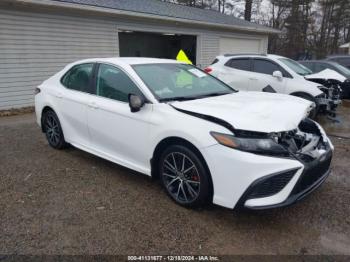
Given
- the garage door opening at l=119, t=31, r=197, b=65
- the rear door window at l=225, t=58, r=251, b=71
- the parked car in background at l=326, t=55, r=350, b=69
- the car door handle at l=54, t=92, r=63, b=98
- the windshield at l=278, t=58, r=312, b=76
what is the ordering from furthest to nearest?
the garage door opening at l=119, t=31, r=197, b=65
the parked car in background at l=326, t=55, r=350, b=69
the rear door window at l=225, t=58, r=251, b=71
the windshield at l=278, t=58, r=312, b=76
the car door handle at l=54, t=92, r=63, b=98

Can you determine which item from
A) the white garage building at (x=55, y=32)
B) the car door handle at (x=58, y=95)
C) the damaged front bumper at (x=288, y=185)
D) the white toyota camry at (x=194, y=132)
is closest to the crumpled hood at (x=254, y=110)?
the white toyota camry at (x=194, y=132)

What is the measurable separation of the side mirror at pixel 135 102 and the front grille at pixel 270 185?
1520 mm

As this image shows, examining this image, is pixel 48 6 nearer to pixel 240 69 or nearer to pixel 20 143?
pixel 20 143

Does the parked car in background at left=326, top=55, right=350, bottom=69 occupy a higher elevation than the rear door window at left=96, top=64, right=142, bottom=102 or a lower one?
lower

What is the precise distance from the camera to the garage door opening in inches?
672

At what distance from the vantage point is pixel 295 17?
Answer: 33.9 meters

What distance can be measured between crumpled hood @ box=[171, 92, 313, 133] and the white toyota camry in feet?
0.04

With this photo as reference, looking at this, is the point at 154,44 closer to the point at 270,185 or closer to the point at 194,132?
the point at 194,132

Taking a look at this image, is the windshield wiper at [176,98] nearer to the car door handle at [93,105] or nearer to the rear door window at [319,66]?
the car door handle at [93,105]

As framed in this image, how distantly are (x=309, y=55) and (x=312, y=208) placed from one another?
110 ft

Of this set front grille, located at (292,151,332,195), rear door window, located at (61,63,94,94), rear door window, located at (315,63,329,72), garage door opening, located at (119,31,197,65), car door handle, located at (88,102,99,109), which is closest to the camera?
front grille, located at (292,151,332,195)

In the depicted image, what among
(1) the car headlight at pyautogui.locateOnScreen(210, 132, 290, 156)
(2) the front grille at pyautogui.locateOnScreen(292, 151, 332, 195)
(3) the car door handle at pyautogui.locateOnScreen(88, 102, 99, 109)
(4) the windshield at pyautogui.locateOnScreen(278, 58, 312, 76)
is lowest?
(2) the front grille at pyautogui.locateOnScreen(292, 151, 332, 195)

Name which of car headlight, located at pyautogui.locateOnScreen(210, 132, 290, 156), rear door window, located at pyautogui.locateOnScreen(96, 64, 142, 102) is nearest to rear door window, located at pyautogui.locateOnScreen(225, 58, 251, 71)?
rear door window, located at pyautogui.locateOnScreen(96, 64, 142, 102)

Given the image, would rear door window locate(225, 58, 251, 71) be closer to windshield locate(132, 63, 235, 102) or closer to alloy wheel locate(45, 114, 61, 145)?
windshield locate(132, 63, 235, 102)
